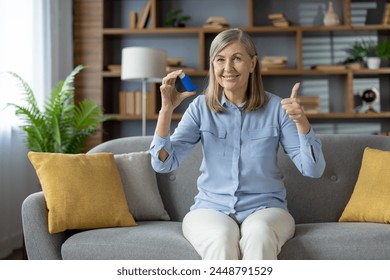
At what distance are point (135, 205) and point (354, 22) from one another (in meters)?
3.48

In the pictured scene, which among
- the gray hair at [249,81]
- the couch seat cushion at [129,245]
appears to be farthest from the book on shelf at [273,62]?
the couch seat cushion at [129,245]

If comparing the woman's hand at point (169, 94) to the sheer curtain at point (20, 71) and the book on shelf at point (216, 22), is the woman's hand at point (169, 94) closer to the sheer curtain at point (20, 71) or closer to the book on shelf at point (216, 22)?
the sheer curtain at point (20, 71)

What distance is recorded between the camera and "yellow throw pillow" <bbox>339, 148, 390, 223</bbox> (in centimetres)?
251

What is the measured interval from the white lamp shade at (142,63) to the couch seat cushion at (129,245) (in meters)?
2.32

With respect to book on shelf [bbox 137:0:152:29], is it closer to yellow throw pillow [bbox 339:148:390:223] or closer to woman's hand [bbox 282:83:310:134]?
yellow throw pillow [bbox 339:148:390:223]

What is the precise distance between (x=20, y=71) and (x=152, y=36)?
1.52 m

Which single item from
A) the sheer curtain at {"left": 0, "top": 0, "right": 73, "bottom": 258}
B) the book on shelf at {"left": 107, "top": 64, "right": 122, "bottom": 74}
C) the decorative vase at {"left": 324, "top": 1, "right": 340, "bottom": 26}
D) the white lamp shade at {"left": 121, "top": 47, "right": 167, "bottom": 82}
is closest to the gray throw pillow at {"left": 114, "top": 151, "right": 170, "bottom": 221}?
the sheer curtain at {"left": 0, "top": 0, "right": 73, "bottom": 258}

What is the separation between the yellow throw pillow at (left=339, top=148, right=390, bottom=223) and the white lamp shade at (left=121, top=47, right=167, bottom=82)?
227 cm

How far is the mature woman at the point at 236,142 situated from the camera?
2154 millimetres

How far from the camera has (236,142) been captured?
231 cm

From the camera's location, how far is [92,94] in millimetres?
5266

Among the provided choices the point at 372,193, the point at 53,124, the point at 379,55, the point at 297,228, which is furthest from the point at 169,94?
the point at 379,55

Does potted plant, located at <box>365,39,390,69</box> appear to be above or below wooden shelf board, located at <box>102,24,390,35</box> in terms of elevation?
below

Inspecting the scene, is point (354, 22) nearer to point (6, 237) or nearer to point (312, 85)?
point (312, 85)
